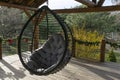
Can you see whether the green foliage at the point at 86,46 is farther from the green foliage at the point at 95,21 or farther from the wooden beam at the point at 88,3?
the green foliage at the point at 95,21

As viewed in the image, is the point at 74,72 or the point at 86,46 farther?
A: the point at 86,46

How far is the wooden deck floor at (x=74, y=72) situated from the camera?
4359 mm

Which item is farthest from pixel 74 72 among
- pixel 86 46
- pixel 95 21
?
pixel 95 21

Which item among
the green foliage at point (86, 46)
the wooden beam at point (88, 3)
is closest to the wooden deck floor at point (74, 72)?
the green foliage at point (86, 46)

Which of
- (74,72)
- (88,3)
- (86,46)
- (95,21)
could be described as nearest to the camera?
(74,72)

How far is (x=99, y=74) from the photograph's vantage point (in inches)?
183

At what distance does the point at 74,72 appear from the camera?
4770mm

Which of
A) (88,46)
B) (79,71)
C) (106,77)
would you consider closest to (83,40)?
(88,46)

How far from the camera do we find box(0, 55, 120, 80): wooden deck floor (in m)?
4.36

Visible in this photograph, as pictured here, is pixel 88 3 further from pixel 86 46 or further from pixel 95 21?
pixel 95 21

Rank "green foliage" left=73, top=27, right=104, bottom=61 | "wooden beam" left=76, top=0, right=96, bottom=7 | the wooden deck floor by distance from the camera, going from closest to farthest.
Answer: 1. the wooden deck floor
2. "wooden beam" left=76, top=0, right=96, bottom=7
3. "green foliage" left=73, top=27, right=104, bottom=61

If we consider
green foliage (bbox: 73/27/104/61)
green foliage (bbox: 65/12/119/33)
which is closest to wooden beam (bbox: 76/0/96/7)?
green foliage (bbox: 73/27/104/61)

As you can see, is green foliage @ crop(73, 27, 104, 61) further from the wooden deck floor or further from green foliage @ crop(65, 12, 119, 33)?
green foliage @ crop(65, 12, 119, 33)

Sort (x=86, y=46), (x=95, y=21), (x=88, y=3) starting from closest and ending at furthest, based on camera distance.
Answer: (x=88, y=3), (x=86, y=46), (x=95, y=21)
